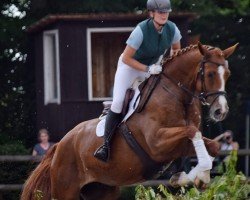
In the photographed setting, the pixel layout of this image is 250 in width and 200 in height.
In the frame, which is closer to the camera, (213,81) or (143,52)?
(213,81)

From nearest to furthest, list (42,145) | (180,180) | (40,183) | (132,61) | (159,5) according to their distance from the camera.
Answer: (180,180) → (159,5) → (132,61) → (40,183) → (42,145)

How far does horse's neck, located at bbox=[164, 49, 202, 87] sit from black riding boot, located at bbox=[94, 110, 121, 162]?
0.79 metres

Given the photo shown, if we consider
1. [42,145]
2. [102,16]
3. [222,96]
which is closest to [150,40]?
[222,96]

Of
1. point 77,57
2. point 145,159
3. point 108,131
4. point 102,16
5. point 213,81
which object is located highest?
point 102,16

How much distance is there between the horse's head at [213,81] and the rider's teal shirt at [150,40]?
0.56m

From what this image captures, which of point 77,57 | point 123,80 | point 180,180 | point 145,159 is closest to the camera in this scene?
point 180,180

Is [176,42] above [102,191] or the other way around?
above

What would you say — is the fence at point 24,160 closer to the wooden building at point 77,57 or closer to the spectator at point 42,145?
the spectator at point 42,145

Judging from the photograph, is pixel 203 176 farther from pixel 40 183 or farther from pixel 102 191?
pixel 40 183

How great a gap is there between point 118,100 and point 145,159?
0.70 metres

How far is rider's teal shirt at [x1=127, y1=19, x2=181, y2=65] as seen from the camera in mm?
9805

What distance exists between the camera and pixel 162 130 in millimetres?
9617

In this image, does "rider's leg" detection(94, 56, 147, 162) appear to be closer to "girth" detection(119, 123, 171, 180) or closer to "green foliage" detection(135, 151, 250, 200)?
"girth" detection(119, 123, 171, 180)

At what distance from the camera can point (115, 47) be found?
64.2 ft
